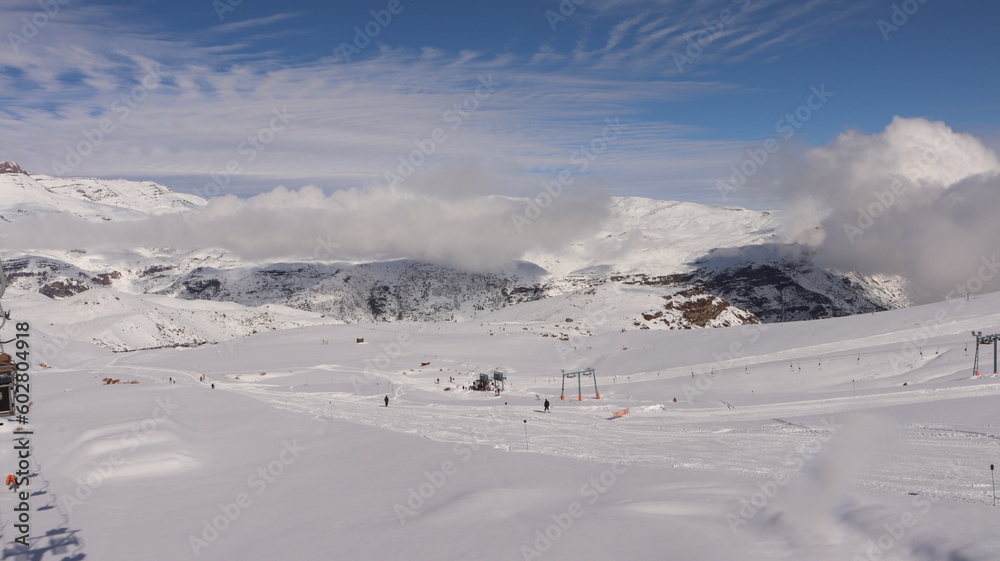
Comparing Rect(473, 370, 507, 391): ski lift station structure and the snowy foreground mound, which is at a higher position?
Rect(473, 370, 507, 391): ski lift station structure

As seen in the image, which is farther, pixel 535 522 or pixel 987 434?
pixel 987 434

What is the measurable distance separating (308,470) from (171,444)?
5.56 m

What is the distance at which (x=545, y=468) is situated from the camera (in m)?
17.9

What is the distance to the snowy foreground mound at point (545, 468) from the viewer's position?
11.1 metres

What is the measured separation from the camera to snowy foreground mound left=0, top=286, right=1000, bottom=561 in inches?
437

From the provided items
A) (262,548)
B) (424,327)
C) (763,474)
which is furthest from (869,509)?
(424,327)

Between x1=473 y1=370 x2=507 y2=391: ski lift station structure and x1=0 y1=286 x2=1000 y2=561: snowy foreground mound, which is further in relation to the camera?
x1=473 y1=370 x2=507 y2=391: ski lift station structure

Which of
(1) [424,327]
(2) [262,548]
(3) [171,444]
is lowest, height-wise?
(2) [262,548]

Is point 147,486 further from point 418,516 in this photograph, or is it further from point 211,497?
point 418,516

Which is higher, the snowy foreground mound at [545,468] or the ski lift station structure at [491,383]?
the ski lift station structure at [491,383]

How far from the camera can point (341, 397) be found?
4556 centimetres

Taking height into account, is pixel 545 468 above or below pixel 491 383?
below

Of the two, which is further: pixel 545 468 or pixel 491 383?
pixel 491 383

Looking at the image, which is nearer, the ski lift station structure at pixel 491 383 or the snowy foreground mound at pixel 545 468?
the snowy foreground mound at pixel 545 468
